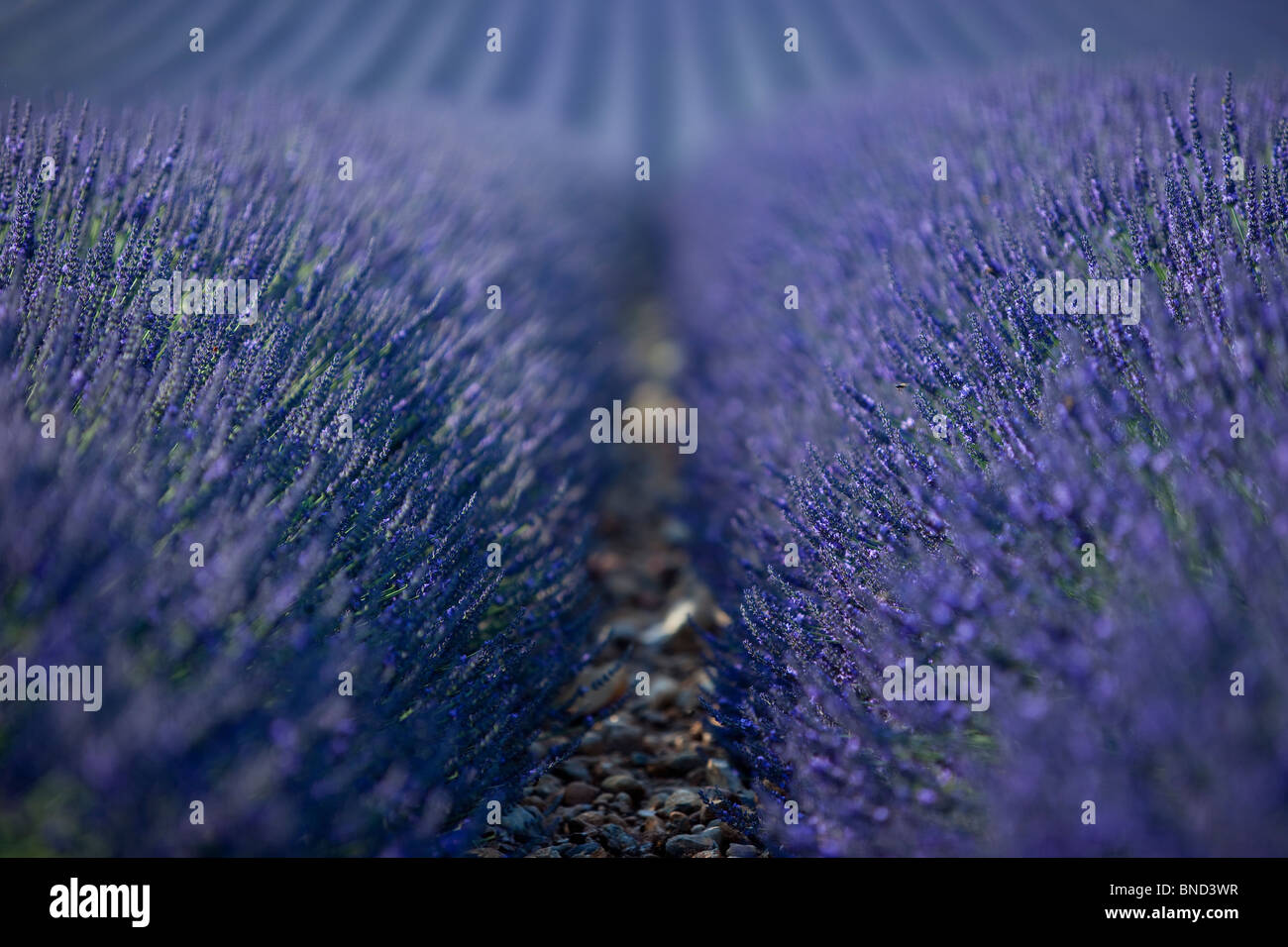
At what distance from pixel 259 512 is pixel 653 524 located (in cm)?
250

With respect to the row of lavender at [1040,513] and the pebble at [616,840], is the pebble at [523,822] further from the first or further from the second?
the row of lavender at [1040,513]

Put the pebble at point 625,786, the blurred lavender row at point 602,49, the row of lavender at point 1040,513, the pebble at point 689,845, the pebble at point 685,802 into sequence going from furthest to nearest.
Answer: the blurred lavender row at point 602,49 → the pebble at point 625,786 → the pebble at point 685,802 → the pebble at point 689,845 → the row of lavender at point 1040,513

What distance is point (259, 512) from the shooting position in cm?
149

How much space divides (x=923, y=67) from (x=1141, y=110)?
4.56m

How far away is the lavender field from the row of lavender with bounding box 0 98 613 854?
0.01 m

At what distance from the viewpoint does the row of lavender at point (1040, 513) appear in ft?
3.52

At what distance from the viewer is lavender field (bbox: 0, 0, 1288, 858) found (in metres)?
1.11

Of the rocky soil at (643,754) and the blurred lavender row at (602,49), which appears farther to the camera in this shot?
the blurred lavender row at (602,49)

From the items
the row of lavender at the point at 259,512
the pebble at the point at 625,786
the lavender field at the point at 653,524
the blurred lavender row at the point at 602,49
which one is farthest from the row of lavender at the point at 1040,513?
the blurred lavender row at the point at 602,49

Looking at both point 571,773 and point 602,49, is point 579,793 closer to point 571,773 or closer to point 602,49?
point 571,773

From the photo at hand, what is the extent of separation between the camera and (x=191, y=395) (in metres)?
1.72
